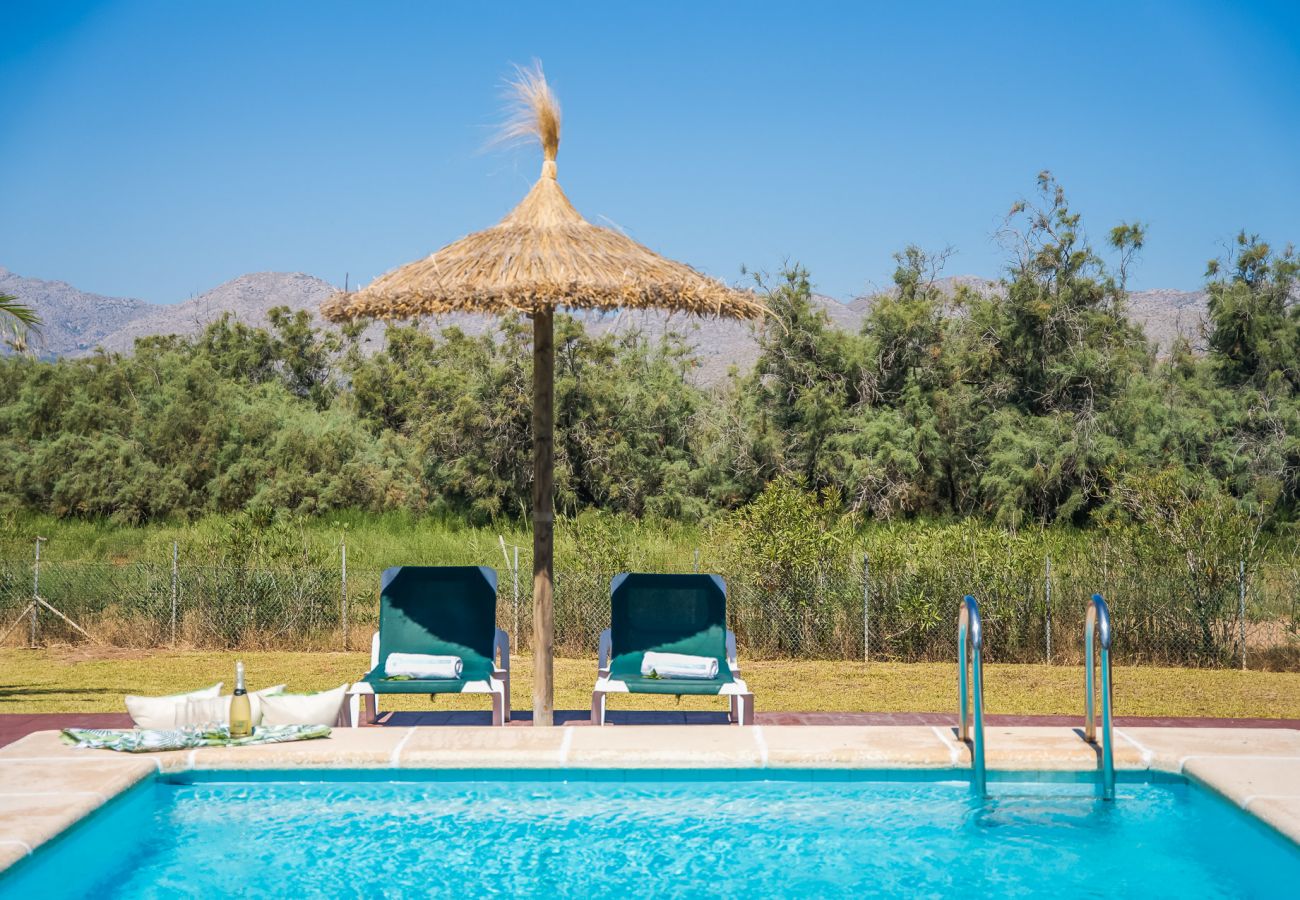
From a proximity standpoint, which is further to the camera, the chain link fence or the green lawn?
the chain link fence

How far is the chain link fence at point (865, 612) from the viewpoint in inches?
418

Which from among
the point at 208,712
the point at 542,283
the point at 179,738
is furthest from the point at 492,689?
the point at 542,283

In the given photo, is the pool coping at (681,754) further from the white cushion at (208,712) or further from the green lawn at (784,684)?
the green lawn at (784,684)

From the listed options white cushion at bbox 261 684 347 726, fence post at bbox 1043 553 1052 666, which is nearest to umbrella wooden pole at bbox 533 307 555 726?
white cushion at bbox 261 684 347 726

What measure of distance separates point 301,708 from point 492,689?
1.05m

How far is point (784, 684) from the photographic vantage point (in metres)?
9.56

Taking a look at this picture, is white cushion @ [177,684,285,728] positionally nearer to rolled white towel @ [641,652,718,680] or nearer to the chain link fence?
rolled white towel @ [641,652,718,680]

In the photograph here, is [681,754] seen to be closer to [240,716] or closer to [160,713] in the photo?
[240,716]

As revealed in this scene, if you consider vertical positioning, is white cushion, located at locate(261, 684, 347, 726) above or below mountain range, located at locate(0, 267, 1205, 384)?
below

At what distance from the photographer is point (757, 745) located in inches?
246

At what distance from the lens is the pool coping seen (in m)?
5.77

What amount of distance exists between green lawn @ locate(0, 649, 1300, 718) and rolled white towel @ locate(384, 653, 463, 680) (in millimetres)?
1339

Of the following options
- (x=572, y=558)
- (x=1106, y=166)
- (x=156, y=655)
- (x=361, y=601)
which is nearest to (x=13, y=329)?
(x=156, y=655)

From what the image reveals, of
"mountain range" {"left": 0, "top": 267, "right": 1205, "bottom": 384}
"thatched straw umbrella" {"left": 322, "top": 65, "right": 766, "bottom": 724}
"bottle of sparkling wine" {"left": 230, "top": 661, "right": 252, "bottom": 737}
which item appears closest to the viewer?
"thatched straw umbrella" {"left": 322, "top": 65, "right": 766, "bottom": 724}
